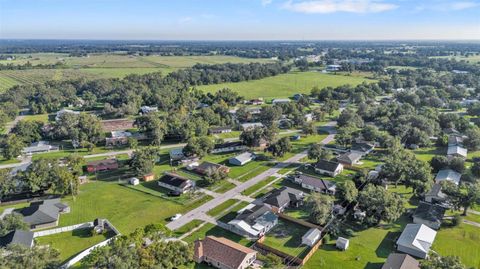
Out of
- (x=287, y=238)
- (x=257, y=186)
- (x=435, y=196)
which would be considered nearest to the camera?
(x=287, y=238)

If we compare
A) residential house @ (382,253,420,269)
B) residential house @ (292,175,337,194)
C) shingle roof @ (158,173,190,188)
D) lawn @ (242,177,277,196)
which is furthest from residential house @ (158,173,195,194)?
residential house @ (382,253,420,269)

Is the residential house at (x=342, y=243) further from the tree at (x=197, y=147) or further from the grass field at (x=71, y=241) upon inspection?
the tree at (x=197, y=147)

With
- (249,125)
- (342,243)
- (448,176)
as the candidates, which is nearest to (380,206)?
(342,243)

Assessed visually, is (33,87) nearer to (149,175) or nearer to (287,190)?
(149,175)

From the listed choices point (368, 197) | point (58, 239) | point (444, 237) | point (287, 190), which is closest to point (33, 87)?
point (58, 239)

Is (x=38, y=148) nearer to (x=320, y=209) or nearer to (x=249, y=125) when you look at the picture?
(x=249, y=125)

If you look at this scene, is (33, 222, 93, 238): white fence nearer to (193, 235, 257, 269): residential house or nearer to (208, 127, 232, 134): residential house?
(193, 235, 257, 269): residential house

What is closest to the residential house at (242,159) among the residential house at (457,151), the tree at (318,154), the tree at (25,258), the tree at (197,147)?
the tree at (197,147)

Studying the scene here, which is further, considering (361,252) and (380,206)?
(380,206)
